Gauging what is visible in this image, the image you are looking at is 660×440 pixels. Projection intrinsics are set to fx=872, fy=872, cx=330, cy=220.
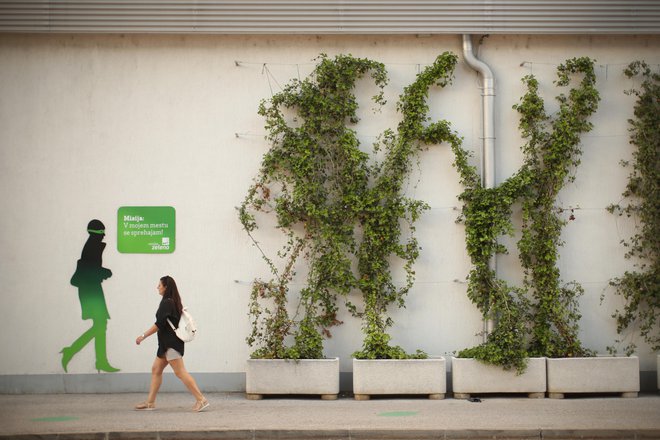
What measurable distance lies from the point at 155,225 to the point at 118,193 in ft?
2.47

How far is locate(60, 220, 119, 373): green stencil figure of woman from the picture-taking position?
13.2m

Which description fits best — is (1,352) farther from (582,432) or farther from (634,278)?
(634,278)

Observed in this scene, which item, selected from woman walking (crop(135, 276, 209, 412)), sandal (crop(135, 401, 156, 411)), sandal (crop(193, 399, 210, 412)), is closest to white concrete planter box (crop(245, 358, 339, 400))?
sandal (crop(193, 399, 210, 412))

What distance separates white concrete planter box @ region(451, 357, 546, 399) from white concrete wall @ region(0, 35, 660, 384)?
2.26 feet

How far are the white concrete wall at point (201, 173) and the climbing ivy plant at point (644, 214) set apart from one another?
180mm

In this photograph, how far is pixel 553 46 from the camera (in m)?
13.4

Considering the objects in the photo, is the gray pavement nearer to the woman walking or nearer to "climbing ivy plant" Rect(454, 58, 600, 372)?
the woman walking

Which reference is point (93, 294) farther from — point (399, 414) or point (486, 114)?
point (486, 114)

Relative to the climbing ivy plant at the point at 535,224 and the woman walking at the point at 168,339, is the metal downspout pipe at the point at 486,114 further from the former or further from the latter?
the woman walking at the point at 168,339

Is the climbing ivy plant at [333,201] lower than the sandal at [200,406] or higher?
higher

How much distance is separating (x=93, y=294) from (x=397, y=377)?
15.6 ft

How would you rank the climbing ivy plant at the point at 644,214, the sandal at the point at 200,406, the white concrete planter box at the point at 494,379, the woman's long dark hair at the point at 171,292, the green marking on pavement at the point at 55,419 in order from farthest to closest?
1. the climbing ivy plant at the point at 644,214
2. the white concrete planter box at the point at 494,379
3. the sandal at the point at 200,406
4. the woman's long dark hair at the point at 171,292
5. the green marking on pavement at the point at 55,419

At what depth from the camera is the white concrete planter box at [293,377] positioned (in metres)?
12.4

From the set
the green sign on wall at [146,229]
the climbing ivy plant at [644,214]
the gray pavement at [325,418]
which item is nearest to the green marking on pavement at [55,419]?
the gray pavement at [325,418]
